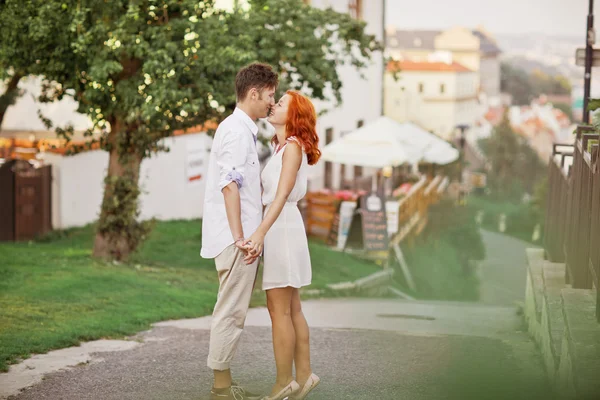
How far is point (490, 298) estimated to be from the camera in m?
17.6

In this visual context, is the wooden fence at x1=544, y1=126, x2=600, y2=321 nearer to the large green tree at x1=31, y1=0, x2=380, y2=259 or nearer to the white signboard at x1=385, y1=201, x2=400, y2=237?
the large green tree at x1=31, y1=0, x2=380, y2=259

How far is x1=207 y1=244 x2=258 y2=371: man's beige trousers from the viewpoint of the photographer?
5484 mm

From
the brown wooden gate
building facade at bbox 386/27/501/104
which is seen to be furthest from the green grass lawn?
building facade at bbox 386/27/501/104

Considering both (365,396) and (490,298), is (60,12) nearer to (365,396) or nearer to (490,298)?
(365,396)

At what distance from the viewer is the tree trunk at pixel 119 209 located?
12.4 metres

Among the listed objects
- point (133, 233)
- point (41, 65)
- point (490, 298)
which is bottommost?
point (490, 298)

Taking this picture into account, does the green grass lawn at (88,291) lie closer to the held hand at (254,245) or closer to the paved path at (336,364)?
the paved path at (336,364)

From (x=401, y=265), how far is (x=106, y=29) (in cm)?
920

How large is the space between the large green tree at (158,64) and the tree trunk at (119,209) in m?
0.01

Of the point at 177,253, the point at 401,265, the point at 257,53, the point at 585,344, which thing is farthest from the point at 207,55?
the point at 401,265

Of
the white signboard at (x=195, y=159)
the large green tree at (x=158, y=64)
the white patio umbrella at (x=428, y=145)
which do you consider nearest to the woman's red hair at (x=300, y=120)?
the large green tree at (x=158, y=64)

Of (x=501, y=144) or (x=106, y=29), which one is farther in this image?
(x=501, y=144)

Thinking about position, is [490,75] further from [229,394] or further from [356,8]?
[229,394]

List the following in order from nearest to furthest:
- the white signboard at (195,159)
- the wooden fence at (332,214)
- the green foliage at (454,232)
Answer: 1. the white signboard at (195,159)
2. the wooden fence at (332,214)
3. the green foliage at (454,232)
